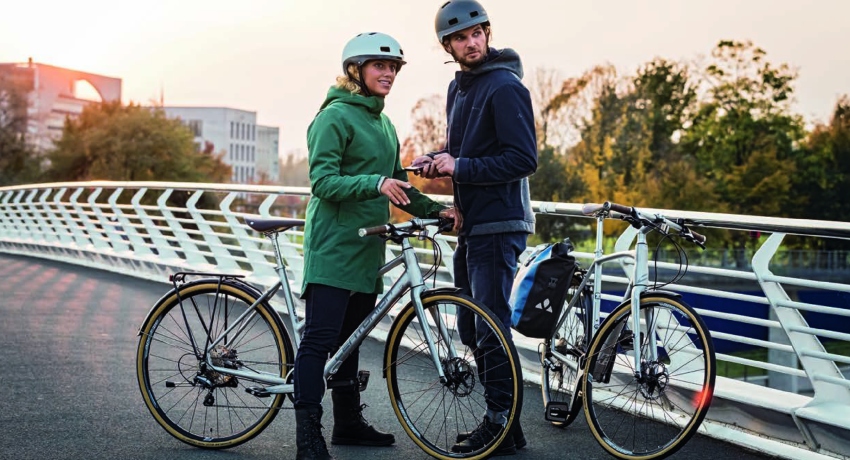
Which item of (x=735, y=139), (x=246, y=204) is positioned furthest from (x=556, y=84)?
(x=246, y=204)

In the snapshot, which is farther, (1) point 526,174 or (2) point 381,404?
(2) point 381,404

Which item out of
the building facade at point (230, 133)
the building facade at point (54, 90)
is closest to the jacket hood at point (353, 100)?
the building facade at point (54, 90)

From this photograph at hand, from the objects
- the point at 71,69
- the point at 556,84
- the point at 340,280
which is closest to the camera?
the point at 340,280

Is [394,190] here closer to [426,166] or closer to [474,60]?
[426,166]

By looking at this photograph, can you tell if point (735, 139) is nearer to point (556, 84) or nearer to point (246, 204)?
point (556, 84)

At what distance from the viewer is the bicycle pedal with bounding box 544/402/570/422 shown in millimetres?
5344

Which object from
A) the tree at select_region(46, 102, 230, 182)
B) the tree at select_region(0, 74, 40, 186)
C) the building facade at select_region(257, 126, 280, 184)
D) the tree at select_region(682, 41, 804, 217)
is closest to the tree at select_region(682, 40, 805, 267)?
the tree at select_region(682, 41, 804, 217)

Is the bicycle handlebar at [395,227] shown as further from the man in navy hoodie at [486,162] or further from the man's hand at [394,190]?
the man in navy hoodie at [486,162]

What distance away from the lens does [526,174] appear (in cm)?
491

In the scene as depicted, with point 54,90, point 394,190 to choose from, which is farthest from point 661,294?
point 54,90

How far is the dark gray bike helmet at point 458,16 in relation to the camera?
4801mm

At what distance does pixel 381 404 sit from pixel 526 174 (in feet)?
6.04

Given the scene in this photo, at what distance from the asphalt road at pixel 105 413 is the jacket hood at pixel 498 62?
164cm

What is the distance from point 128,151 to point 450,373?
75.6m
